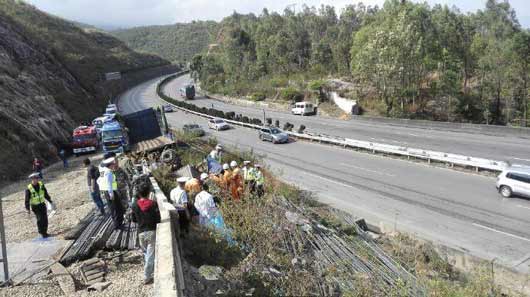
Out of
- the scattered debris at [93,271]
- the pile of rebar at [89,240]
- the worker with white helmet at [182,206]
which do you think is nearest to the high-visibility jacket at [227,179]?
the worker with white helmet at [182,206]

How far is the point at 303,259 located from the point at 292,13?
4049 inches

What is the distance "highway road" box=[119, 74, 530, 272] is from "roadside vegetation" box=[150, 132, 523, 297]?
2.45 meters

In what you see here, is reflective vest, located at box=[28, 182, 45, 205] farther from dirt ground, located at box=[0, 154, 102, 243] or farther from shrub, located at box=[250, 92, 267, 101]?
shrub, located at box=[250, 92, 267, 101]

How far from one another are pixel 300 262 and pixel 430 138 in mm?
25506

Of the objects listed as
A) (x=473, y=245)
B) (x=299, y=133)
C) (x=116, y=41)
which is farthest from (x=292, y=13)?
(x=473, y=245)

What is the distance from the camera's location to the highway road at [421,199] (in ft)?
47.6

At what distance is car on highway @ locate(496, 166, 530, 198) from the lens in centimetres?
1722

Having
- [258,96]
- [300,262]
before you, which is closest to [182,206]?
[300,262]

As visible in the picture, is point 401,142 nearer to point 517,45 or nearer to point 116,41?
point 517,45

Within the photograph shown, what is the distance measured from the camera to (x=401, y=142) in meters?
31.8

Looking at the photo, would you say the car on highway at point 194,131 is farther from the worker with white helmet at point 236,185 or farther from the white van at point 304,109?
the worker with white helmet at point 236,185

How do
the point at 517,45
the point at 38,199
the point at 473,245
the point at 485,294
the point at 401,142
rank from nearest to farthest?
the point at 485,294, the point at 38,199, the point at 473,245, the point at 401,142, the point at 517,45

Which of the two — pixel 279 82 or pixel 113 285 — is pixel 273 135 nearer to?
pixel 113 285

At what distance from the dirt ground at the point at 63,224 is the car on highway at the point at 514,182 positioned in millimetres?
15027
